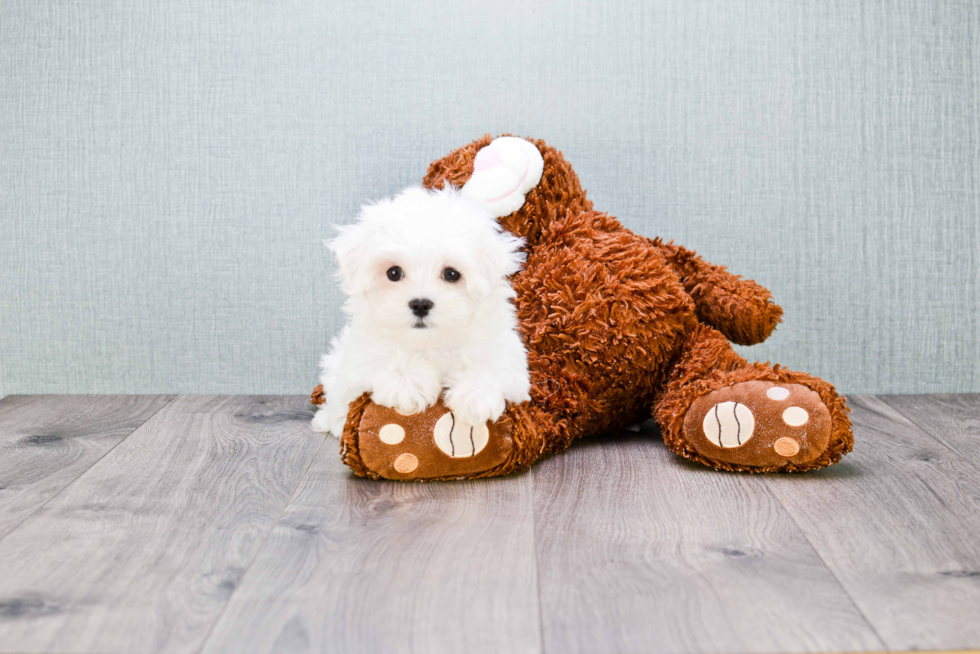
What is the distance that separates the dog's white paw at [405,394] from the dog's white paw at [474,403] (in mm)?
29

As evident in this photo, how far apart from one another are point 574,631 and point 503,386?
0.46 metres

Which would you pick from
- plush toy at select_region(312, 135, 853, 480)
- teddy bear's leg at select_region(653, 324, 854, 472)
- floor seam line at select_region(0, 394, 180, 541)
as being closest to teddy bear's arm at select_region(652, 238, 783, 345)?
plush toy at select_region(312, 135, 853, 480)

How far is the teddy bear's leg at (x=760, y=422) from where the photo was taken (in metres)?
1.23

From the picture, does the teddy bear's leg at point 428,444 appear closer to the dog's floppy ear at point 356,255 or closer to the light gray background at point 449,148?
the dog's floppy ear at point 356,255

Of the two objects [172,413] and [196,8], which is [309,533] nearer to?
[172,413]

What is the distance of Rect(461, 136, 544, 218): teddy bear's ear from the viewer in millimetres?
1428

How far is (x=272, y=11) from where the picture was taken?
1.71 meters

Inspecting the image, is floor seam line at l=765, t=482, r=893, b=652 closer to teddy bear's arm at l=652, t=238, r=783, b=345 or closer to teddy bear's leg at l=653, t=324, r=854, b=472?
teddy bear's leg at l=653, t=324, r=854, b=472

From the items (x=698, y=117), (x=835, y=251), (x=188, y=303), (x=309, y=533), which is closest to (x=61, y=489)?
(x=309, y=533)

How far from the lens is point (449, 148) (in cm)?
174

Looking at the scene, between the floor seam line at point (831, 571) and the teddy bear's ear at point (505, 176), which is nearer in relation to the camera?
the floor seam line at point (831, 571)

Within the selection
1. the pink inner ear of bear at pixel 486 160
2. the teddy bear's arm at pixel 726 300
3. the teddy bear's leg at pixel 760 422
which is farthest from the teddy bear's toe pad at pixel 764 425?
the pink inner ear of bear at pixel 486 160

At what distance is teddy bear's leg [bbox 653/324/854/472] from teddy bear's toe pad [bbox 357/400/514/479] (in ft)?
1.00

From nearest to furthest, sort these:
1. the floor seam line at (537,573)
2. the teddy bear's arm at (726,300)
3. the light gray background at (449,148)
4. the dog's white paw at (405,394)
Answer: the floor seam line at (537,573), the dog's white paw at (405,394), the teddy bear's arm at (726,300), the light gray background at (449,148)
